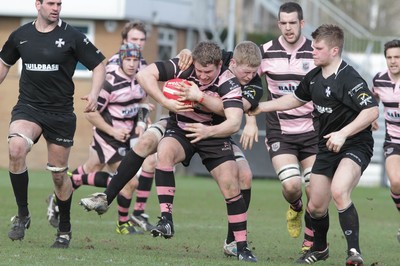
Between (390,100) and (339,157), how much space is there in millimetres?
3000

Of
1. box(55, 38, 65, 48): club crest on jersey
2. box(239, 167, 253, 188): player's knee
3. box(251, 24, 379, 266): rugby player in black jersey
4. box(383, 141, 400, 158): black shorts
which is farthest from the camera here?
box(383, 141, 400, 158): black shorts

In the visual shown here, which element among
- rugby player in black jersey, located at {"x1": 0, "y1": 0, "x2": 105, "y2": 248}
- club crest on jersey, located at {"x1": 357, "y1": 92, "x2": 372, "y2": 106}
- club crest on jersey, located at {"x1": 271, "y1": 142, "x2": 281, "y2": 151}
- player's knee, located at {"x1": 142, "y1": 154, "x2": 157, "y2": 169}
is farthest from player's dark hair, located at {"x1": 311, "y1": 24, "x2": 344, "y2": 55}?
player's knee, located at {"x1": 142, "y1": 154, "x2": 157, "y2": 169}

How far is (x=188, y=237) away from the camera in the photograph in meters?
12.1

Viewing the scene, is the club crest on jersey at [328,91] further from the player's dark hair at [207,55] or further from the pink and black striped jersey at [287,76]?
the pink and black striped jersey at [287,76]

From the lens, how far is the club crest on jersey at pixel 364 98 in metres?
9.20

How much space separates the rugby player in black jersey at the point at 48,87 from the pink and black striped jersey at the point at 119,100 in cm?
238

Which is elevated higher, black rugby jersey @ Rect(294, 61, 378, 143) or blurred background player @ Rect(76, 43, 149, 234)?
black rugby jersey @ Rect(294, 61, 378, 143)

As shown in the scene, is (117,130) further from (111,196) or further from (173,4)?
(173,4)

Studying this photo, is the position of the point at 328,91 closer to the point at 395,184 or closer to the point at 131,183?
the point at 395,184

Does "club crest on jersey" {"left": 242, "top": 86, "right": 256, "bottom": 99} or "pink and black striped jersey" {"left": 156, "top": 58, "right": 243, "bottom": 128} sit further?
"club crest on jersey" {"left": 242, "top": 86, "right": 256, "bottom": 99}

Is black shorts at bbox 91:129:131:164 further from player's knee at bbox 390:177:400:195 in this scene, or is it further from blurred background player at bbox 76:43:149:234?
player's knee at bbox 390:177:400:195

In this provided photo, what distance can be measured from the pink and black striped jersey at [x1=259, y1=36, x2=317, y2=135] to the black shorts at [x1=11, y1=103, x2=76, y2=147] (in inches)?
88.0

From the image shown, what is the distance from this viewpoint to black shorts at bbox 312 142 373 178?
941cm

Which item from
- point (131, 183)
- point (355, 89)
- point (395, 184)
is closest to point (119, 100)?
point (131, 183)
